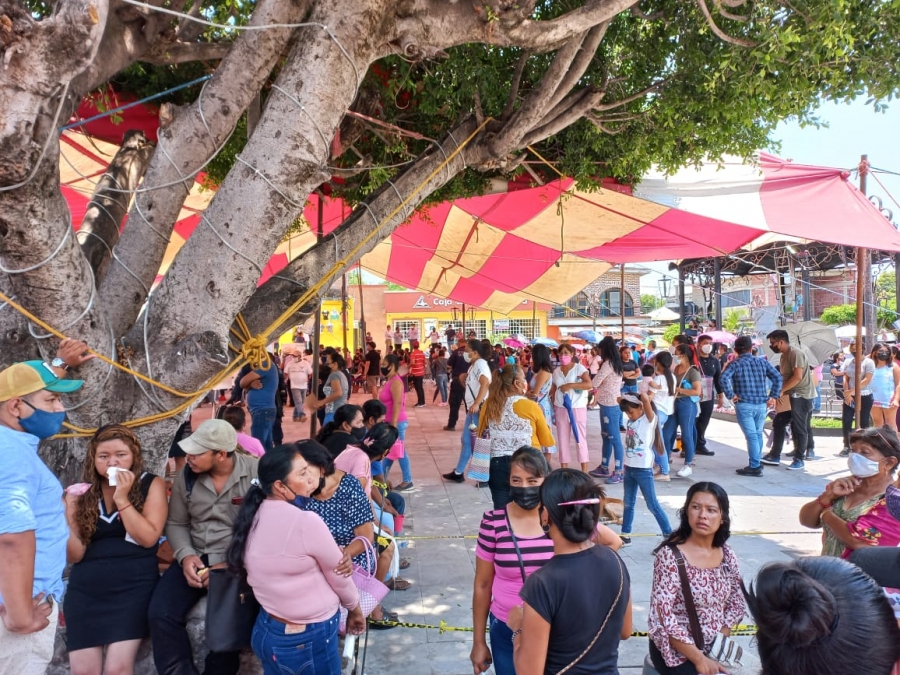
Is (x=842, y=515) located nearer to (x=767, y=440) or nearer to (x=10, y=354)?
(x=10, y=354)

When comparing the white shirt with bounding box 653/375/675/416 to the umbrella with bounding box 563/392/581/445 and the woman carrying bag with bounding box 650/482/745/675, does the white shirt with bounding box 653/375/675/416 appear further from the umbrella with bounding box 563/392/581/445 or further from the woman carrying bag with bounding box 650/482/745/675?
the woman carrying bag with bounding box 650/482/745/675

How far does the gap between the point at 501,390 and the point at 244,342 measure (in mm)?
2419

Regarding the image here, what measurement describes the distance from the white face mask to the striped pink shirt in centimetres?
151

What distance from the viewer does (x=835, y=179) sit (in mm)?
6891

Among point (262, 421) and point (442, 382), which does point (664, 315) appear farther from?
point (262, 421)

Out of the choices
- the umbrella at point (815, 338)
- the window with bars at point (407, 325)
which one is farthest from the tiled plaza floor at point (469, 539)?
the window with bars at point (407, 325)

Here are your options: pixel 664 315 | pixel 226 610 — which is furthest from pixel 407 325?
pixel 226 610

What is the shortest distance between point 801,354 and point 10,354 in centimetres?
862

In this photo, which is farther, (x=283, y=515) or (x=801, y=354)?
(x=801, y=354)

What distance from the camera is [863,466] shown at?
9.03 feet

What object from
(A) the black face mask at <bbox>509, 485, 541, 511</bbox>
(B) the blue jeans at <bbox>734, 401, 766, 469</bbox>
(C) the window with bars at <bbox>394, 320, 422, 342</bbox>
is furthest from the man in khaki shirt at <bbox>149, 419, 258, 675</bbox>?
(C) the window with bars at <bbox>394, 320, 422, 342</bbox>

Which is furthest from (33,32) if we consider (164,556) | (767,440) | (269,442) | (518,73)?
(767,440)

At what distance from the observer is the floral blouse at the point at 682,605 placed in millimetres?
2377

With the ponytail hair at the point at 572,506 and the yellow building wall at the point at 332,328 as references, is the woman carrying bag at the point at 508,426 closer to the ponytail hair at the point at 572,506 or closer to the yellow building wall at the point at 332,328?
the ponytail hair at the point at 572,506
